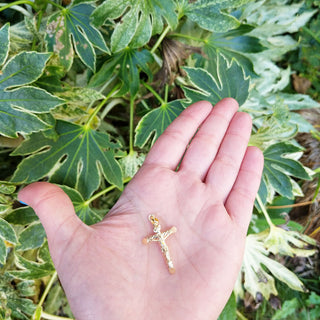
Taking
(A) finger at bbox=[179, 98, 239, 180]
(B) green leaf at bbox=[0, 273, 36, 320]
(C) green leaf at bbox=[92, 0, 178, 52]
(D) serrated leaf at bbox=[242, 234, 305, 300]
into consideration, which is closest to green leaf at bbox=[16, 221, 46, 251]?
(B) green leaf at bbox=[0, 273, 36, 320]

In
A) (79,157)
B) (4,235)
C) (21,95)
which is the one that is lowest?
(4,235)

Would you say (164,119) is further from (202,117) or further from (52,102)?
(52,102)

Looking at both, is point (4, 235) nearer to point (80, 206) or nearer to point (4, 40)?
point (80, 206)

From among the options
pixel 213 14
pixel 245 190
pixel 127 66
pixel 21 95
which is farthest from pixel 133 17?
pixel 245 190

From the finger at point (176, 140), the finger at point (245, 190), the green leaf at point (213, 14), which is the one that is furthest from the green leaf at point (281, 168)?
the green leaf at point (213, 14)

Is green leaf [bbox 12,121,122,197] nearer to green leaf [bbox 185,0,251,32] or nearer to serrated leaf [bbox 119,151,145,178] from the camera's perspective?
serrated leaf [bbox 119,151,145,178]

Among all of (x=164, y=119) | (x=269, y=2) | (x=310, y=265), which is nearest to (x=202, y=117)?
(x=164, y=119)
